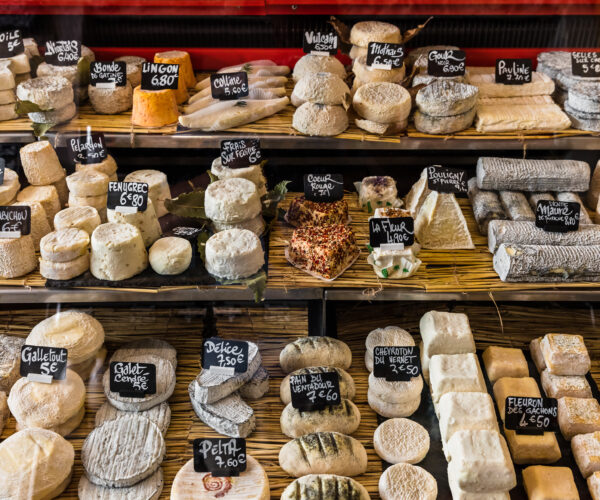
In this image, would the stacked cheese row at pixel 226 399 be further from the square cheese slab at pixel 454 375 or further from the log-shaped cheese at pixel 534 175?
the log-shaped cheese at pixel 534 175

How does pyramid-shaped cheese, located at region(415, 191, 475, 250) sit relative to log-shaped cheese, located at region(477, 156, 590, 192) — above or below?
Result: below

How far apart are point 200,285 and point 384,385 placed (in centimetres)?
80

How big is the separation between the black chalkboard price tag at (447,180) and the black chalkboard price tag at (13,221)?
158 cm

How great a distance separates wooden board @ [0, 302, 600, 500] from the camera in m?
2.69

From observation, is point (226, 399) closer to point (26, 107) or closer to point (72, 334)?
point (72, 334)

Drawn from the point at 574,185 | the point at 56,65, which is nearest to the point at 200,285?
the point at 56,65

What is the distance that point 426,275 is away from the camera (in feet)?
9.05

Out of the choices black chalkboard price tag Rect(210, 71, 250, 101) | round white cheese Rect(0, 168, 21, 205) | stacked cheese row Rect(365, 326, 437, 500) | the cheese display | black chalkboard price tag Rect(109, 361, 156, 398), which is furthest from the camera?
black chalkboard price tag Rect(210, 71, 250, 101)

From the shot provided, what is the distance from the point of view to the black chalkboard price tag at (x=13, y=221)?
259 centimetres

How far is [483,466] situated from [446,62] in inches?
65.6

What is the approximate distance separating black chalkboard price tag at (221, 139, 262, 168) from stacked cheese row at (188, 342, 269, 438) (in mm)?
776

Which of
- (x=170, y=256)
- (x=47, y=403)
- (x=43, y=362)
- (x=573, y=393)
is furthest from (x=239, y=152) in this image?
(x=573, y=393)

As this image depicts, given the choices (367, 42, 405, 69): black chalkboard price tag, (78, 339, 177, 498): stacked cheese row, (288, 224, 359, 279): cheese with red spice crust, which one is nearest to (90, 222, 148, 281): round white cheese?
(78, 339, 177, 498): stacked cheese row

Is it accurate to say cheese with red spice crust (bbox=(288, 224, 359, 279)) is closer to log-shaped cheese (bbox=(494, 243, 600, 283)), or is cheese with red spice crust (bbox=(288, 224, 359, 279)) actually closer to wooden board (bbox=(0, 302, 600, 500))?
wooden board (bbox=(0, 302, 600, 500))
